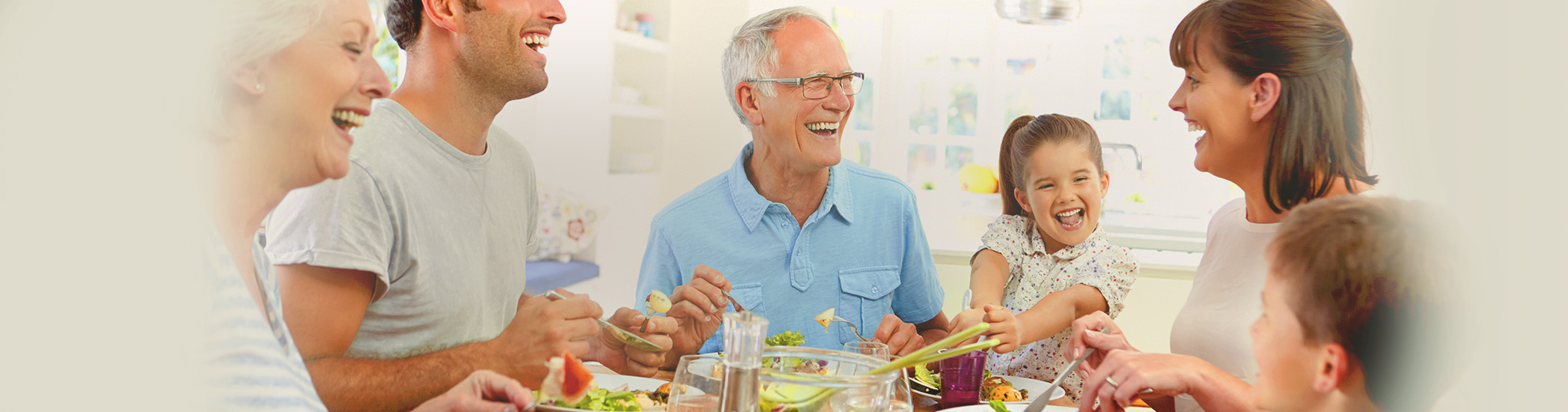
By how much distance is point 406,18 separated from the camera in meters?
1.17

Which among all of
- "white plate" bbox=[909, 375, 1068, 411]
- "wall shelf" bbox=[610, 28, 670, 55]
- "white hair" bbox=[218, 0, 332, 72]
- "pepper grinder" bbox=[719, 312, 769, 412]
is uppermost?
"wall shelf" bbox=[610, 28, 670, 55]

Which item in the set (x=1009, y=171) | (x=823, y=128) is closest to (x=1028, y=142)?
(x=1009, y=171)

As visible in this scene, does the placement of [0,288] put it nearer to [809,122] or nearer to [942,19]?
[809,122]

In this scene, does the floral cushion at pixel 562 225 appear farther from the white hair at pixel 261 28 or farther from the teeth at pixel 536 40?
the white hair at pixel 261 28

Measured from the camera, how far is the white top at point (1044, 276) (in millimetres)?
1792

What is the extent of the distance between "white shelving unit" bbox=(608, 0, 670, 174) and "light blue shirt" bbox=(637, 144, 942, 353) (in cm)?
13

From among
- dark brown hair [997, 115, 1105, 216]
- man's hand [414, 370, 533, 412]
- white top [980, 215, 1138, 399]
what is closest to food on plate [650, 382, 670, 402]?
man's hand [414, 370, 533, 412]

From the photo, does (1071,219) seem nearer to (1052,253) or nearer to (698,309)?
(1052,253)

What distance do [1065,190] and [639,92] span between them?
872mm

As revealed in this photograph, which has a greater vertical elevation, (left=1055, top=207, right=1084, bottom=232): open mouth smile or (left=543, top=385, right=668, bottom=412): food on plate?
(left=1055, top=207, right=1084, bottom=232): open mouth smile

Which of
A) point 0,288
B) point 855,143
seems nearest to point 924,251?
point 855,143

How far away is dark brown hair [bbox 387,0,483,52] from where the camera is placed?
1163mm

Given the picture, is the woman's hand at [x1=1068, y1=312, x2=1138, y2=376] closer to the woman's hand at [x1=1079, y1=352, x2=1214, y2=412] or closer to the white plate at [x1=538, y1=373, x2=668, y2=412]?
the woman's hand at [x1=1079, y1=352, x2=1214, y2=412]

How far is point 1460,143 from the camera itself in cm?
98
